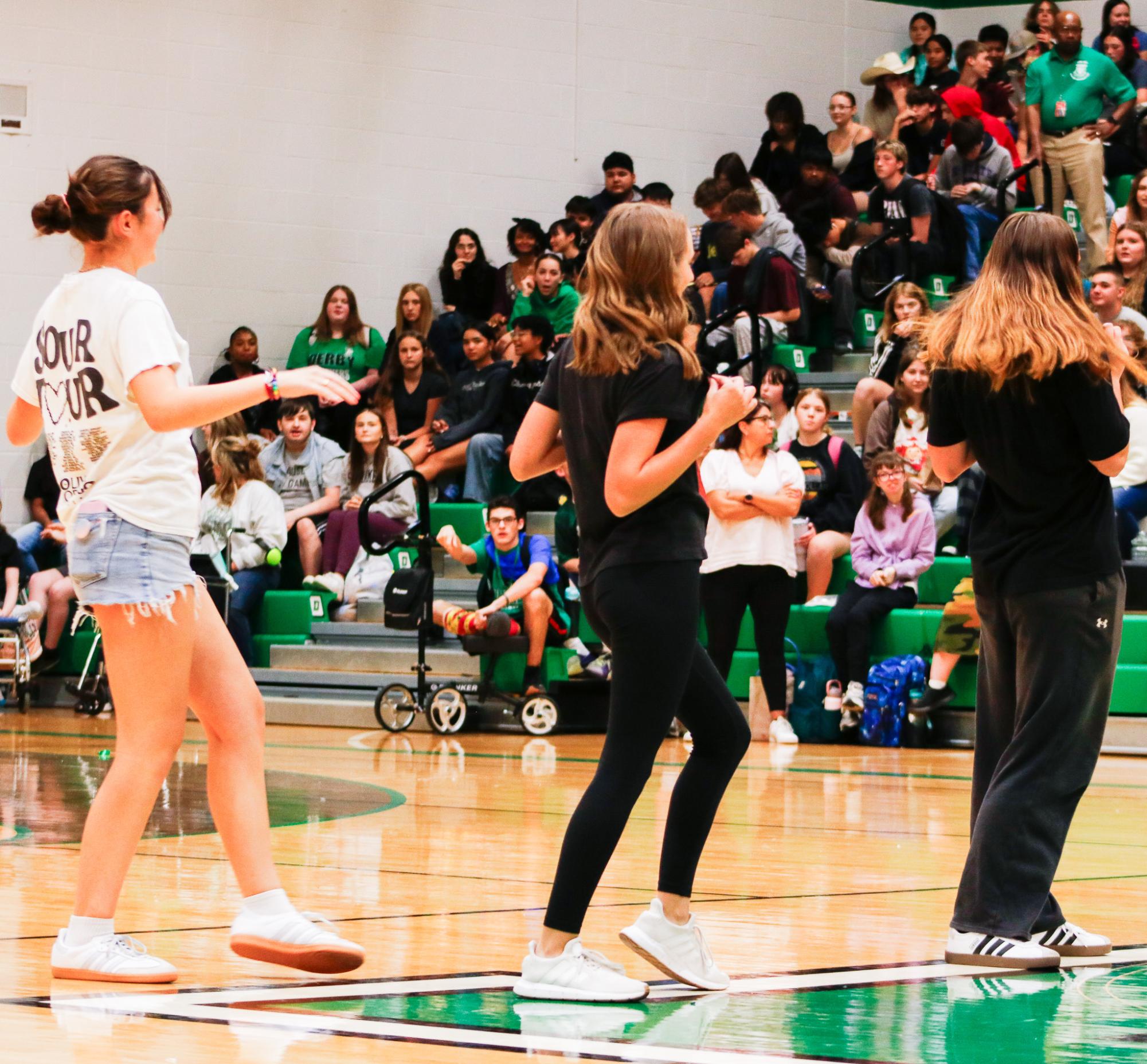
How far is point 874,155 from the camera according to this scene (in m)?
14.9

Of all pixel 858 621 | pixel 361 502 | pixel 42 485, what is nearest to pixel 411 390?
pixel 361 502

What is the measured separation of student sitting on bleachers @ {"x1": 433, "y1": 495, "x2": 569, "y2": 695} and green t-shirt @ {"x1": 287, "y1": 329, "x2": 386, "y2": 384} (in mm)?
4142

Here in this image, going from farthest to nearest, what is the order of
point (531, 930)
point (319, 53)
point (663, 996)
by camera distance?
point (319, 53) → point (531, 930) → point (663, 996)

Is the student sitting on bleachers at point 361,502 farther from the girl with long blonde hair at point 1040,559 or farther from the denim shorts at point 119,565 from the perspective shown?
the denim shorts at point 119,565

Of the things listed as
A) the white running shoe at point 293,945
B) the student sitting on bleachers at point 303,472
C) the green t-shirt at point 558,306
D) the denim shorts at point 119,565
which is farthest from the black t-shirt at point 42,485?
the white running shoe at point 293,945

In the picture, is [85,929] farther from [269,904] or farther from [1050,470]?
[1050,470]

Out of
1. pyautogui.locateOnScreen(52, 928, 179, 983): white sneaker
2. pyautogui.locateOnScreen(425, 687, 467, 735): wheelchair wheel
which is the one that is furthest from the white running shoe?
pyautogui.locateOnScreen(425, 687, 467, 735): wheelchair wheel

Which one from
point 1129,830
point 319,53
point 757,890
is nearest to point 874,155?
point 319,53

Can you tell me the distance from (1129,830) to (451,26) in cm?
1161

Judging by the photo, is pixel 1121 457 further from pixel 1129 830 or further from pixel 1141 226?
pixel 1141 226

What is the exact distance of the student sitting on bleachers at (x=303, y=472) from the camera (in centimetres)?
1264

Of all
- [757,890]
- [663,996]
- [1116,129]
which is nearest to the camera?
[663,996]

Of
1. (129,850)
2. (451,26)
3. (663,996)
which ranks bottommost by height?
(663,996)

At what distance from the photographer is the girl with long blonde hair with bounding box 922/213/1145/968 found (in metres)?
3.73
